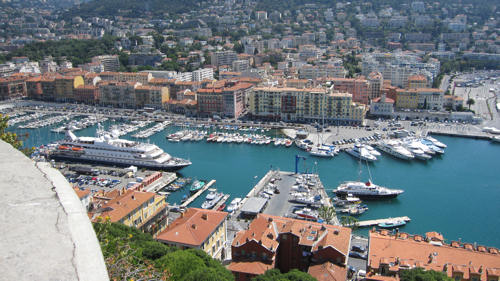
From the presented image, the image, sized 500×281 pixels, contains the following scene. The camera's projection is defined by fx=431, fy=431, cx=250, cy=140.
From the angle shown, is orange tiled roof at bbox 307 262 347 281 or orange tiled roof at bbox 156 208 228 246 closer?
orange tiled roof at bbox 307 262 347 281

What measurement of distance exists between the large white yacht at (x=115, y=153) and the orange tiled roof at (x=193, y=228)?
6.89 meters

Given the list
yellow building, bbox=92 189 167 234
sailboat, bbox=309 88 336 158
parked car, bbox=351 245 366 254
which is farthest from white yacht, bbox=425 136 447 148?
yellow building, bbox=92 189 167 234

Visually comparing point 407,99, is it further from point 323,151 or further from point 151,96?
point 151,96

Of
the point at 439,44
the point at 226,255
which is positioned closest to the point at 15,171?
the point at 226,255

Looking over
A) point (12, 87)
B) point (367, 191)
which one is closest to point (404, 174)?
point (367, 191)

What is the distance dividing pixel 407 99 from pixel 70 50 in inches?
1370

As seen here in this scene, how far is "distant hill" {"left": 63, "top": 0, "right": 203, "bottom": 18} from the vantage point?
7169cm

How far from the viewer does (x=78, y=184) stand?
15.2 m

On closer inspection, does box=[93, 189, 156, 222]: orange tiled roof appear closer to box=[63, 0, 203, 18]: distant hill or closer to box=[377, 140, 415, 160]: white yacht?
box=[377, 140, 415, 160]: white yacht

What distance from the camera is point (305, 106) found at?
25.4 metres

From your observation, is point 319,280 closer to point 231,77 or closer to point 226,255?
point 226,255

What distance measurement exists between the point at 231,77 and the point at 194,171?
1786 cm

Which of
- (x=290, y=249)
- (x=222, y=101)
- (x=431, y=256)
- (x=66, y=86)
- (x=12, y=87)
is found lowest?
(x=290, y=249)

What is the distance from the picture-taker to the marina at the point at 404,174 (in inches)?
533
